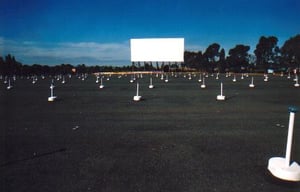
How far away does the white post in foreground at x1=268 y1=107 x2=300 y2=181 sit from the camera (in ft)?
17.9

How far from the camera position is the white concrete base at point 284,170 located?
545 centimetres

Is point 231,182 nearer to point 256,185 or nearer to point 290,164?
point 256,185

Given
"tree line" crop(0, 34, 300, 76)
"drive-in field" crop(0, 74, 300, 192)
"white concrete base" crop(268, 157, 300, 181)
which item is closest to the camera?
"drive-in field" crop(0, 74, 300, 192)

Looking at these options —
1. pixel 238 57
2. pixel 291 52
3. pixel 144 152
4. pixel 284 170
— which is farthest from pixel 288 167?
pixel 238 57

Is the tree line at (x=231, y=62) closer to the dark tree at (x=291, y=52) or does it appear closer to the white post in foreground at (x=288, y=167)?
the dark tree at (x=291, y=52)

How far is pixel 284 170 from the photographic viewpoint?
554cm

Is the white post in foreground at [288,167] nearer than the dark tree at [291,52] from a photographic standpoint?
Yes

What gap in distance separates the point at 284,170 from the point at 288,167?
0.46 ft

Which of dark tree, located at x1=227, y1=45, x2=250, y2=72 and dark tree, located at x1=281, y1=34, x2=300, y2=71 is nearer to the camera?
dark tree, located at x1=281, y1=34, x2=300, y2=71

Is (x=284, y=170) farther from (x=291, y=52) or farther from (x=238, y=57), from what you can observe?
(x=238, y=57)

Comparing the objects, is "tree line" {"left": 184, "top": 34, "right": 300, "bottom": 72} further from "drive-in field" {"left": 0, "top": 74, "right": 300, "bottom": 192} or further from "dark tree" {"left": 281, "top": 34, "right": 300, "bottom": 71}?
"drive-in field" {"left": 0, "top": 74, "right": 300, "bottom": 192}

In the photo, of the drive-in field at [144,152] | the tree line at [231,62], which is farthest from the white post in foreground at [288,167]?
the tree line at [231,62]

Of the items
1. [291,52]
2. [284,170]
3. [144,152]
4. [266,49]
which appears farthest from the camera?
[266,49]

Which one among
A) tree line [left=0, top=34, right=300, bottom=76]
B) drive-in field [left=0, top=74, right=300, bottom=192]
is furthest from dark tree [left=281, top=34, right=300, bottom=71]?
drive-in field [left=0, top=74, right=300, bottom=192]
